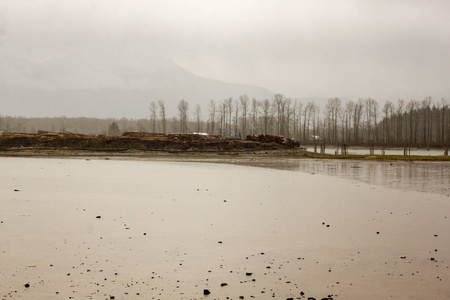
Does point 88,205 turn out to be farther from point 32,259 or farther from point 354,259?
point 354,259

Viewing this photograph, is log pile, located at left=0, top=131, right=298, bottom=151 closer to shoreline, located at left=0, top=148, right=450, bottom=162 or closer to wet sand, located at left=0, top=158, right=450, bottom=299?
shoreline, located at left=0, top=148, right=450, bottom=162

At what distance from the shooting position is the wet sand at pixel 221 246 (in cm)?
691

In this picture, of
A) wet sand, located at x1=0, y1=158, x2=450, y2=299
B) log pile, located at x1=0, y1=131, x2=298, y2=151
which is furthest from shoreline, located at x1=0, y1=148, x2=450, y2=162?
wet sand, located at x1=0, y1=158, x2=450, y2=299

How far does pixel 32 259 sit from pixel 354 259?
589 centimetres

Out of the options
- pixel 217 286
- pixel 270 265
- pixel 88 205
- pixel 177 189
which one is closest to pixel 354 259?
pixel 270 265

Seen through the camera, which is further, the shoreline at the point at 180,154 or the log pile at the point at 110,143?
the log pile at the point at 110,143

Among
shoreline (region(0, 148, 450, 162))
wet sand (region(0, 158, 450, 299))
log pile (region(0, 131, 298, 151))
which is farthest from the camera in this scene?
log pile (region(0, 131, 298, 151))

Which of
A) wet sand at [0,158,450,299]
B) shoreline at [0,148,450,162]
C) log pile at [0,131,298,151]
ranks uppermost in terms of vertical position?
log pile at [0,131,298,151]

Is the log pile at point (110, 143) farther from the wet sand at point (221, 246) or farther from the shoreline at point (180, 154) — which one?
the wet sand at point (221, 246)

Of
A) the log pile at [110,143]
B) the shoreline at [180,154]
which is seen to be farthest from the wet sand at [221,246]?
the log pile at [110,143]

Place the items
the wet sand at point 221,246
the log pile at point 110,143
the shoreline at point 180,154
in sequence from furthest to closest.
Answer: the log pile at point 110,143
the shoreline at point 180,154
the wet sand at point 221,246

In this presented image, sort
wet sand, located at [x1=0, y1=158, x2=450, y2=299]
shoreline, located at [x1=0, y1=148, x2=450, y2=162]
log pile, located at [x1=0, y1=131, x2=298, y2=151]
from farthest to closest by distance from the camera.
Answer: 1. log pile, located at [x1=0, y1=131, x2=298, y2=151]
2. shoreline, located at [x1=0, y1=148, x2=450, y2=162]
3. wet sand, located at [x1=0, y1=158, x2=450, y2=299]

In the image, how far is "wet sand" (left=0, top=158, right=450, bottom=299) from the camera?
6.91m

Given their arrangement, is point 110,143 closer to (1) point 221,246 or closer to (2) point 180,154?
(2) point 180,154
